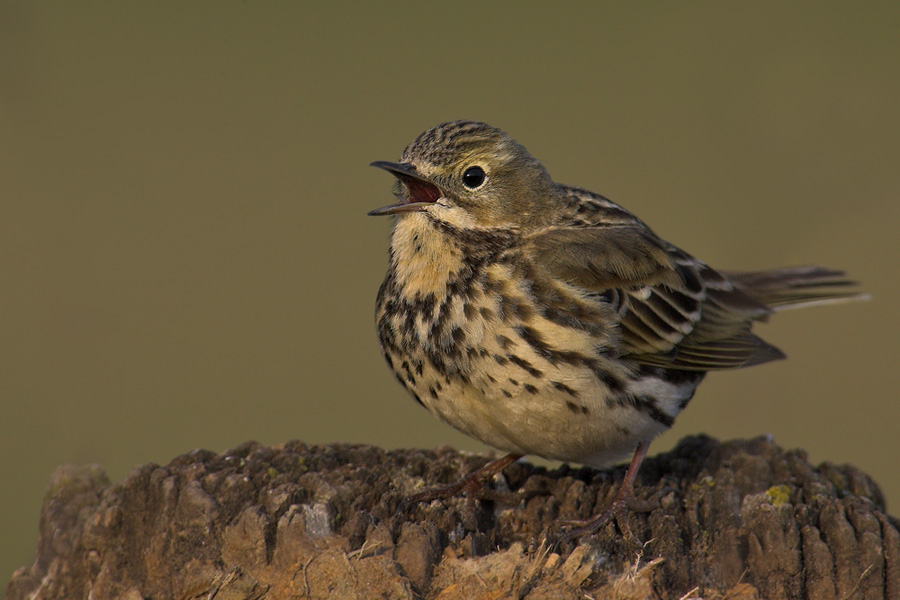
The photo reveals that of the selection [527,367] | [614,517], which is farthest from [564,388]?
[614,517]

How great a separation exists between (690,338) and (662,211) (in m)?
5.27

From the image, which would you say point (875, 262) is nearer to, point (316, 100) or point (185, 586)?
point (316, 100)

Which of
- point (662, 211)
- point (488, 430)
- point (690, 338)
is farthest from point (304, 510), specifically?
point (662, 211)

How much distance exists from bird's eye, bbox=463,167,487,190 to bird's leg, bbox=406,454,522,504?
5.23ft

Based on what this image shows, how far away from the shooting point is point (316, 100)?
13.4 m

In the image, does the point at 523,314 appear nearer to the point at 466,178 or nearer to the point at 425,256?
the point at 425,256

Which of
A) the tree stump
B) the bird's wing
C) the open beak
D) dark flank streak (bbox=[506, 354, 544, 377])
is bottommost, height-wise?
the tree stump

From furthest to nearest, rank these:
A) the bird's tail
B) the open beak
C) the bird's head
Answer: the bird's tail → the bird's head → the open beak

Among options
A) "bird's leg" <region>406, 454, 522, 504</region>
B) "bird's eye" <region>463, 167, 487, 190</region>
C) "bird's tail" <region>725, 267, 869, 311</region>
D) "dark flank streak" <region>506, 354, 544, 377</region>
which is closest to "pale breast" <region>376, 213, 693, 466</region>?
"dark flank streak" <region>506, 354, 544, 377</region>

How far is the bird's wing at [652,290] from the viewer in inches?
253

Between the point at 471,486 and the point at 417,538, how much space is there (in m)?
1.02

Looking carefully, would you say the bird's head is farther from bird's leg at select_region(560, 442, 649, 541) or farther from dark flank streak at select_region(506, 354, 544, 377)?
bird's leg at select_region(560, 442, 649, 541)

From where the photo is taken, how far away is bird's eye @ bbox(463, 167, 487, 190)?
6465 mm

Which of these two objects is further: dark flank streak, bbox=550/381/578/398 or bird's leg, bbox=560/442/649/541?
dark flank streak, bbox=550/381/578/398
